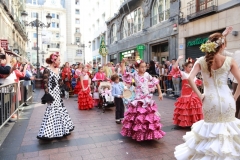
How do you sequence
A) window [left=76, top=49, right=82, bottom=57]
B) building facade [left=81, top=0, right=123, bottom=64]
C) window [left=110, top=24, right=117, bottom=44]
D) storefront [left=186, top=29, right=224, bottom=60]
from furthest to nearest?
window [left=76, top=49, right=82, bottom=57] < building facade [left=81, top=0, right=123, bottom=64] < window [left=110, top=24, right=117, bottom=44] < storefront [left=186, top=29, right=224, bottom=60]

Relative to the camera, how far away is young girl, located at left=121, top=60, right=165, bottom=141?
459cm

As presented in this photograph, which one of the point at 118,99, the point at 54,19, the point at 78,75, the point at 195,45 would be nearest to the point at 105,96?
the point at 118,99

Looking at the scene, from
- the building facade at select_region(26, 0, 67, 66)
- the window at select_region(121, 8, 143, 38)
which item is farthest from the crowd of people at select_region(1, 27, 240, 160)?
the building facade at select_region(26, 0, 67, 66)

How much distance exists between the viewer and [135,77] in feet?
16.3

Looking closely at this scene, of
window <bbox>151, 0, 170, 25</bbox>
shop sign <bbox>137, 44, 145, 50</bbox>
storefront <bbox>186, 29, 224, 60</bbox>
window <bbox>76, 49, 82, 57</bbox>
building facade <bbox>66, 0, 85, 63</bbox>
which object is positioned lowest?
storefront <bbox>186, 29, 224, 60</bbox>

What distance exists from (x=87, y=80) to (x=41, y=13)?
6437 centimetres

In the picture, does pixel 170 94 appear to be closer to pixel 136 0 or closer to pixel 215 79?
pixel 215 79

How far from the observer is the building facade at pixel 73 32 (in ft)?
225

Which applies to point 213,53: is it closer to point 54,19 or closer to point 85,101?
point 85,101

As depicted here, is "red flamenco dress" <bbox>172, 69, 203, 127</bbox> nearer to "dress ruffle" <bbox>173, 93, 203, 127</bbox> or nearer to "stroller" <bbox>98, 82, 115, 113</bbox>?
"dress ruffle" <bbox>173, 93, 203, 127</bbox>

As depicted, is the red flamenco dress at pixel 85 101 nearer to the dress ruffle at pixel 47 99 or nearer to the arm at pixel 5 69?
the arm at pixel 5 69

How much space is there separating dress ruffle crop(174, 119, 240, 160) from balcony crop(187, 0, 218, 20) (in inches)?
400

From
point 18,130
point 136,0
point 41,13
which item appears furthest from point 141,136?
point 41,13

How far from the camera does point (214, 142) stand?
2881 millimetres
